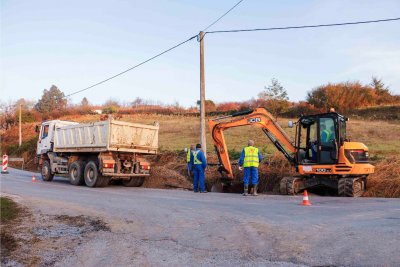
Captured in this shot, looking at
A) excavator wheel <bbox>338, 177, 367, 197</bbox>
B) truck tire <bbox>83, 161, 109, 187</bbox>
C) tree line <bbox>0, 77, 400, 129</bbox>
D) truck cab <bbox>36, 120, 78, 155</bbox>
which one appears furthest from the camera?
tree line <bbox>0, 77, 400, 129</bbox>

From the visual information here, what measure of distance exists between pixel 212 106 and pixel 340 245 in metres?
51.5

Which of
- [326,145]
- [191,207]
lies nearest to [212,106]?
[326,145]

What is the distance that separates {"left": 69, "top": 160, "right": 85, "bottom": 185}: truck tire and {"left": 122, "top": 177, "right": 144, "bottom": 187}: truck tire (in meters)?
1.86

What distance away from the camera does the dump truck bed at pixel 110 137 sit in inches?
654

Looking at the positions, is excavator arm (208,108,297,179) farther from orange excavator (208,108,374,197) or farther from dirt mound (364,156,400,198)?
dirt mound (364,156,400,198)

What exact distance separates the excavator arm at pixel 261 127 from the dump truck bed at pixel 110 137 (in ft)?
10.3

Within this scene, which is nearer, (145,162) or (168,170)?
(145,162)

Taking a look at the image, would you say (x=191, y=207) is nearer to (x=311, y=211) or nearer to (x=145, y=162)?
(x=311, y=211)

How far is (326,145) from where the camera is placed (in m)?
13.7

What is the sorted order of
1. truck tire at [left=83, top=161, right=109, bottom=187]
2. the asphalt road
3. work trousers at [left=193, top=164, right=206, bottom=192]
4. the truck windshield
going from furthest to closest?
the truck windshield → truck tire at [left=83, top=161, right=109, bottom=187] → work trousers at [left=193, top=164, right=206, bottom=192] → the asphalt road

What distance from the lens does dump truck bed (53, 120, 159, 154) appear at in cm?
1661

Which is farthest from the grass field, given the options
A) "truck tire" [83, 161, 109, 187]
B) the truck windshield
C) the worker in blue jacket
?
"truck tire" [83, 161, 109, 187]

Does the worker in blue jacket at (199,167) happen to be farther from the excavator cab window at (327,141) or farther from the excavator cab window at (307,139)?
the excavator cab window at (327,141)

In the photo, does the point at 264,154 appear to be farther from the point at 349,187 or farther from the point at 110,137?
the point at 110,137
